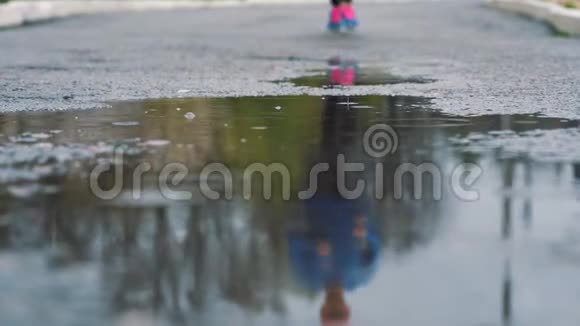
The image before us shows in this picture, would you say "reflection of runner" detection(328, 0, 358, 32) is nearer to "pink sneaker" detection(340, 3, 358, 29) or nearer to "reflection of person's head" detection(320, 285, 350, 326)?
"pink sneaker" detection(340, 3, 358, 29)

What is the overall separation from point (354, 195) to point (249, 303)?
7.90 ft

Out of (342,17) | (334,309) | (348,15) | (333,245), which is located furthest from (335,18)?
(334,309)

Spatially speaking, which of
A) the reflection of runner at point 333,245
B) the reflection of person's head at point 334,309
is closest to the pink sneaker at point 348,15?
the reflection of runner at point 333,245

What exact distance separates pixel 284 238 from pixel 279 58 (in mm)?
14438

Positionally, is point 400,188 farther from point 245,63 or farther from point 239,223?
point 245,63

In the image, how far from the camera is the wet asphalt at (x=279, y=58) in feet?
43.9

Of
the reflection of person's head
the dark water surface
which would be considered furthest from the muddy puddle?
the reflection of person's head

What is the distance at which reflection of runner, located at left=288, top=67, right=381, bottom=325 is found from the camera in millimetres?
4952

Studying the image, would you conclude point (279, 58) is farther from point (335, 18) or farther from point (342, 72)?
point (335, 18)

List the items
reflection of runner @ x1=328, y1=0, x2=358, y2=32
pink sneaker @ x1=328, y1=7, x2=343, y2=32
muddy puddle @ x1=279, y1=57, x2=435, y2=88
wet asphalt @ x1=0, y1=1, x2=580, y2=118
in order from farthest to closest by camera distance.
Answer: pink sneaker @ x1=328, y1=7, x2=343, y2=32 → reflection of runner @ x1=328, y1=0, x2=358, y2=32 → muddy puddle @ x1=279, y1=57, x2=435, y2=88 → wet asphalt @ x1=0, y1=1, x2=580, y2=118

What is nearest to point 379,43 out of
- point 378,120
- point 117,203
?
point 378,120

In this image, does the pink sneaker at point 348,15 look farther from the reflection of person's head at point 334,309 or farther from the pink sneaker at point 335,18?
the reflection of person's head at point 334,309

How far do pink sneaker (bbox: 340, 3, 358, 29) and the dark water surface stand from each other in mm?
17167

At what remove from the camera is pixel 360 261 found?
5.39m
